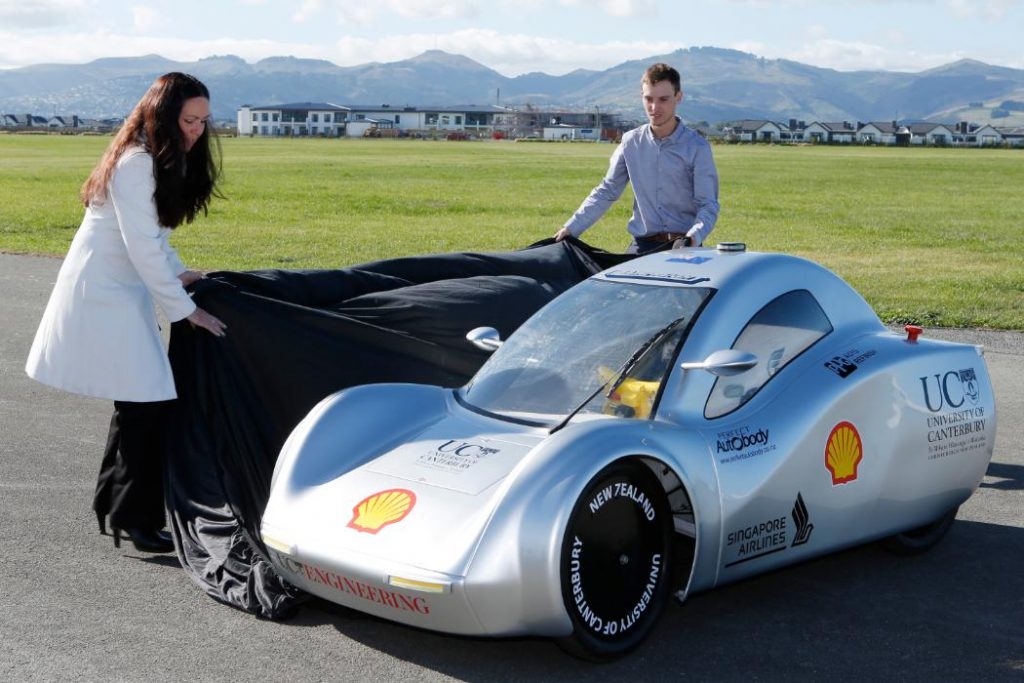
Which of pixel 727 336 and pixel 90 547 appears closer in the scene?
pixel 727 336

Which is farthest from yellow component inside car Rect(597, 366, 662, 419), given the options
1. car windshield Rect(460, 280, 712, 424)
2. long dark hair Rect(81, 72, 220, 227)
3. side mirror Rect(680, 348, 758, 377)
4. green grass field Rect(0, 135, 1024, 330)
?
green grass field Rect(0, 135, 1024, 330)

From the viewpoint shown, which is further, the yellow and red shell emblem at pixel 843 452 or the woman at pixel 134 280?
the woman at pixel 134 280

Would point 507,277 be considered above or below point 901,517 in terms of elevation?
above

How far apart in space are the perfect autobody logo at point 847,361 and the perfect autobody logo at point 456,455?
1.59 meters

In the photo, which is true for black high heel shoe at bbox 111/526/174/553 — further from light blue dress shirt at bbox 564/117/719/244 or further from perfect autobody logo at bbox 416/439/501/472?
light blue dress shirt at bbox 564/117/719/244

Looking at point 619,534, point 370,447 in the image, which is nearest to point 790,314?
point 619,534

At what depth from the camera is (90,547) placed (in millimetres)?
6012

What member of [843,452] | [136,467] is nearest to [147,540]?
[136,467]

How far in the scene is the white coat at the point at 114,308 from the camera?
5660mm

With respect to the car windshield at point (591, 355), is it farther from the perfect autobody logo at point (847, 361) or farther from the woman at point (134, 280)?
the woman at point (134, 280)

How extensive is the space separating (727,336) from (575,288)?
34.7 inches

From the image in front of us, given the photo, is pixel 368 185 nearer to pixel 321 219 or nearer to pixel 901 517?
pixel 321 219

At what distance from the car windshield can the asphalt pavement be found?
915 mm

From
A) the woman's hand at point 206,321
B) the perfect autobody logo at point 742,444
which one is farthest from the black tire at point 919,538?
the woman's hand at point 206,321
